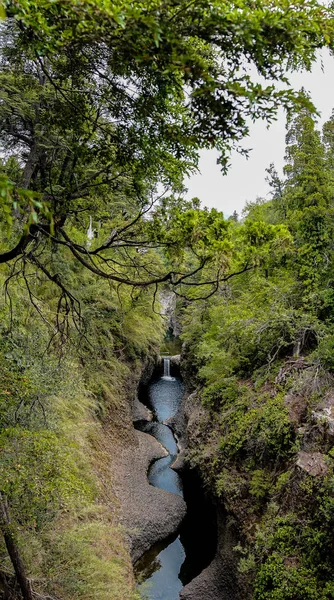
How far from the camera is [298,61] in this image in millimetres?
2773

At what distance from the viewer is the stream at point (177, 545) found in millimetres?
10133

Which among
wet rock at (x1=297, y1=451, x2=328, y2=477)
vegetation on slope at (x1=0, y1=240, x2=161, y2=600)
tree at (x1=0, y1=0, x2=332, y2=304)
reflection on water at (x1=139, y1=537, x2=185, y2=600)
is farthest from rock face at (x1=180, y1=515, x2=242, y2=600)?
tree at (x1=0, y1=0, x2=332, y2=304)

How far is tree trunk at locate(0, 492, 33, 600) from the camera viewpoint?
4.20 m

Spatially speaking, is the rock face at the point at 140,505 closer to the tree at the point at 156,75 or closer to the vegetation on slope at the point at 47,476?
the vegetation on slope at the point at 47,476

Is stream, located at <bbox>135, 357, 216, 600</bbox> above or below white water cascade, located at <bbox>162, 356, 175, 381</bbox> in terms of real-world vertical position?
below

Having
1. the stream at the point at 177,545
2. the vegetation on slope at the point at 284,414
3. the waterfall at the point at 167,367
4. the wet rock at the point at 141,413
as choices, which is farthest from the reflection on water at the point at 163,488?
the vegetation on slope at the point at 284,414

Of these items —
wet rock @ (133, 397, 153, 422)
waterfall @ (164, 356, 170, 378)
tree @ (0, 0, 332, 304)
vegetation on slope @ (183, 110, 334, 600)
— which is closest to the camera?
tree @ (0, 0, 332, 304)

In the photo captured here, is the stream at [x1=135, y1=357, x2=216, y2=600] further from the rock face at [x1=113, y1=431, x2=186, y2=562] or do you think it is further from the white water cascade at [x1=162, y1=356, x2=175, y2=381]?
the white water cascade at [x1=162, y1=356, x2=175, y2=381]

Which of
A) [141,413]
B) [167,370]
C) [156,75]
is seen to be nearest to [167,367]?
[167,370]

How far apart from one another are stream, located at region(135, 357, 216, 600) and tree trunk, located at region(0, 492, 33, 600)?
14.8 ft

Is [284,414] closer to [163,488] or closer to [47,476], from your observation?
[47,476]

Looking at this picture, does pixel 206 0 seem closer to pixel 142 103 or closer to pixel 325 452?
pixel 142 103

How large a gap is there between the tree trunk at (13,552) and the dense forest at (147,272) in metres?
0.02

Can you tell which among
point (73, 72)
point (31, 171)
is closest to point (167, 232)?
point (73, 72)
